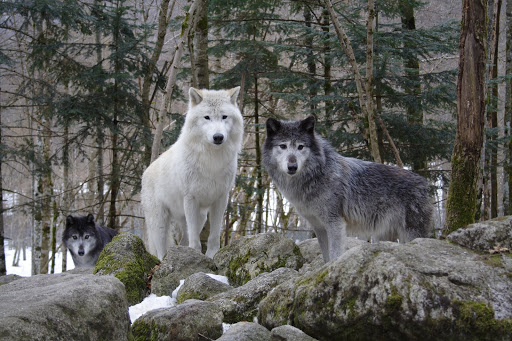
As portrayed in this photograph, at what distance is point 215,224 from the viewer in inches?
273

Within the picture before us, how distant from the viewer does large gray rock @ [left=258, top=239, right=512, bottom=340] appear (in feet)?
8.86

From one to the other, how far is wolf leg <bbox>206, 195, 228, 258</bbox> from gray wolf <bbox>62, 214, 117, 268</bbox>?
3424 millimetres

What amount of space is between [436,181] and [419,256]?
9157 mm

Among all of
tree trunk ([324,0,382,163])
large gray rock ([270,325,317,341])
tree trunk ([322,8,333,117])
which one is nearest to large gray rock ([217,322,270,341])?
large gray rock ([270,325,317,341])

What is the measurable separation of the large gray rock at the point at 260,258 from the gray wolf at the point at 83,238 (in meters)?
4.54

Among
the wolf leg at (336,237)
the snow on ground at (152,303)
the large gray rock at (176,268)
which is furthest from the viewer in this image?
the large gray rock at (176,268)

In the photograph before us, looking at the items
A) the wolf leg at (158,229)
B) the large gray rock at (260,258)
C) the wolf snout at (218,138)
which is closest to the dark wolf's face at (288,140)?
the large gray rock at (260,258)

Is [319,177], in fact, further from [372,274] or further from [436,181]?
[436,181]

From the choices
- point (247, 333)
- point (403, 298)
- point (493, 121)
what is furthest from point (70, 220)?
point (493, 121)

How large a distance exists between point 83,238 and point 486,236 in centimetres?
781

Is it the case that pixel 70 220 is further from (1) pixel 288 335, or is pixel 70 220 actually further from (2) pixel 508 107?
(2) pixel 508 107

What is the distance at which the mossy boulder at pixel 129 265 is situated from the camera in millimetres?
4691

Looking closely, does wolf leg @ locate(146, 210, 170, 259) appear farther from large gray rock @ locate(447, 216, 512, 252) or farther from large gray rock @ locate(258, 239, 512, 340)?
large gray rock @ locate(447, 216, 512, 252)

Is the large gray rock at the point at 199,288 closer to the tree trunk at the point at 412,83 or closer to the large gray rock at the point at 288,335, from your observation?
the large gray rock at the point at 288,335
